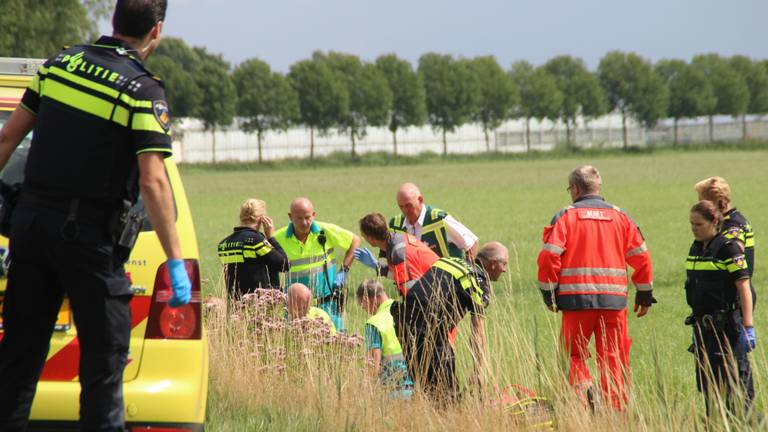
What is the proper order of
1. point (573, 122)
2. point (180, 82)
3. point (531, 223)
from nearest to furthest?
point (531, 223)
point (180, 82)
point (573, 122)

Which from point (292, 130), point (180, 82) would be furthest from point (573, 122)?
point (180, 82)

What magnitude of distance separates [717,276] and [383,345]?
1.95 meters

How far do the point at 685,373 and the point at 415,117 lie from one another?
107 m

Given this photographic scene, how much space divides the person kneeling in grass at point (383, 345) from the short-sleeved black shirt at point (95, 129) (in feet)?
8.37

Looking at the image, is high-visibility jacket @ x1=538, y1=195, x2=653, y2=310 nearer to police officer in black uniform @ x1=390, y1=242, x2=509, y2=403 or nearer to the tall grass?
the tall grass

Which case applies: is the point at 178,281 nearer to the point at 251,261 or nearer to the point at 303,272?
the point at 251,261

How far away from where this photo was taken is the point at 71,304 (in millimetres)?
3795

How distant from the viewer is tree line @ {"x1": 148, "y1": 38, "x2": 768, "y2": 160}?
336 feet

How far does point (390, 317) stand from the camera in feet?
22.5

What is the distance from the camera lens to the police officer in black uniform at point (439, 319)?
598 cm

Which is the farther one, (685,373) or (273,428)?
(685,373)

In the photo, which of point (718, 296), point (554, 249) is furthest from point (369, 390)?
point (718, 296)

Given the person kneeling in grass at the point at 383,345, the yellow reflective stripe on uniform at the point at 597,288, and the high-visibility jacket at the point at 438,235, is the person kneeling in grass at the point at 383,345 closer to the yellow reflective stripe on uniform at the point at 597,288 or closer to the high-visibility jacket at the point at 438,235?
the yellow reflective stripe on uniform at the point at 597,288

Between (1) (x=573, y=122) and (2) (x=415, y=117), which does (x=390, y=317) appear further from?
(1) (x=573, y=122)
